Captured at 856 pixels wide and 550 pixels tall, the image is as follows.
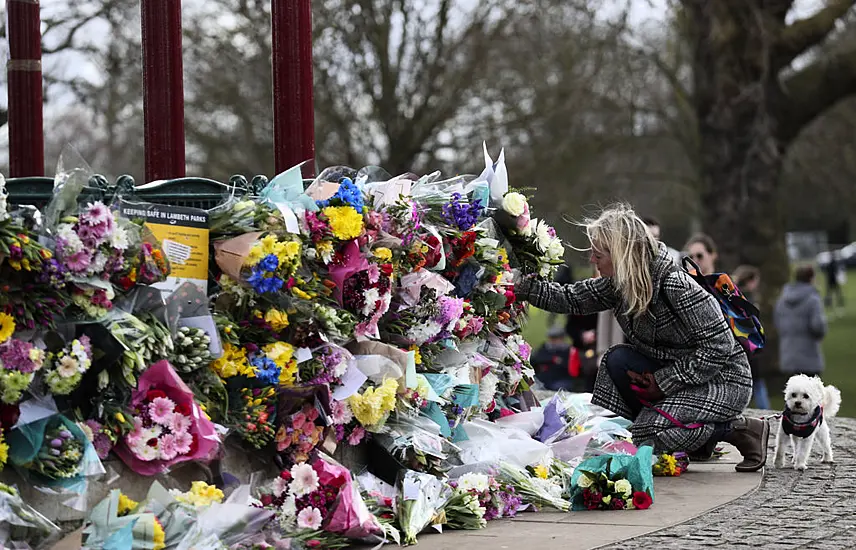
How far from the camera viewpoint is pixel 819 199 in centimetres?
3519

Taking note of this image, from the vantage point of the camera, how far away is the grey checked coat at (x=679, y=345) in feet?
23.0

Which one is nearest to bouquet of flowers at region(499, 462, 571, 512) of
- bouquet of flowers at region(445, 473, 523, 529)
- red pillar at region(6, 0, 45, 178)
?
bouquet of flowers at region(445, 473, 523, 529)

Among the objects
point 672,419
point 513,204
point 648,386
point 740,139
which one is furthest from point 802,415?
point 740,139

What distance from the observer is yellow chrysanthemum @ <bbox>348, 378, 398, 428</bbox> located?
552cm

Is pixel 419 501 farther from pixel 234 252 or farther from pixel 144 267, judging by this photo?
pixel 144 267

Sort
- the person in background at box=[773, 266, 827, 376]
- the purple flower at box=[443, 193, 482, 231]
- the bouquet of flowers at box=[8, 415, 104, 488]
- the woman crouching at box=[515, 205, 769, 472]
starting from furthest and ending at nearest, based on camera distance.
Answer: the person in background at box=[773, 266, 827, 376], the woman crouching at box=[515, 205, 769, 472], the purple flower at box=[443, 193, 482, 231], the bouquet of flowers at box=[8, 415, 104, 488]

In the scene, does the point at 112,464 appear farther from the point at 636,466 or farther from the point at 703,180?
the point at 703,180

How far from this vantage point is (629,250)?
22.6 ft

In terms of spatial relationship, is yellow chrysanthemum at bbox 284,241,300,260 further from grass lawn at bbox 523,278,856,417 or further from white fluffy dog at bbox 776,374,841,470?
grass lawn at bbox 523,278,856,417

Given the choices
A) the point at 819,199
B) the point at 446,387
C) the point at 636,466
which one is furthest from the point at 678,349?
the point at 819,199

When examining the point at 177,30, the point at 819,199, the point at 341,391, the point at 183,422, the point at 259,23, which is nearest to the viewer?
the point at 183,422

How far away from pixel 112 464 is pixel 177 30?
2888mm

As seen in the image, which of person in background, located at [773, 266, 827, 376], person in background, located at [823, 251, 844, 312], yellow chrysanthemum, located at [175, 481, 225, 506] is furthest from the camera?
person in background, located at [823, 251, 844, 312]

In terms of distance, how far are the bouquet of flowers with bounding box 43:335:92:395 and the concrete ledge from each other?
5.42 feet
